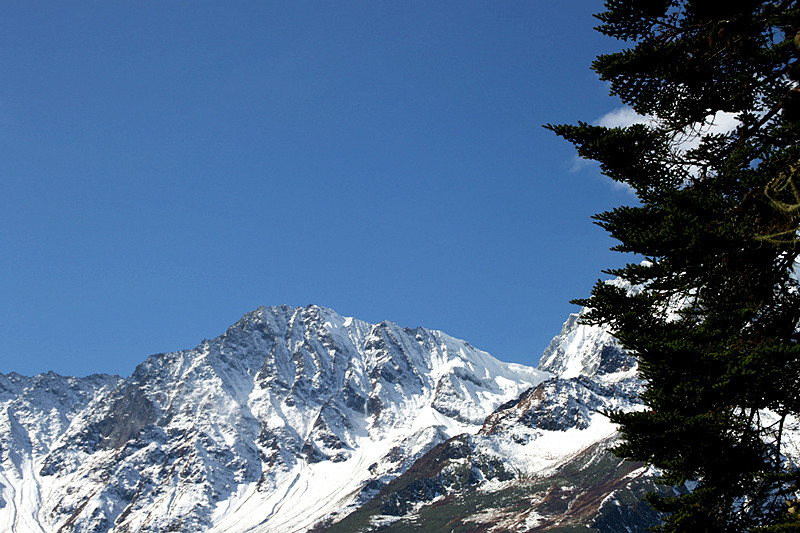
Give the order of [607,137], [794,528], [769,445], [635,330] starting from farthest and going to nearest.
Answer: [607,137], [635,330], [769,445], [794,528]

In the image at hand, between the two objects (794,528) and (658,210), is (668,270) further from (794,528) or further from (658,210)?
(794,528)

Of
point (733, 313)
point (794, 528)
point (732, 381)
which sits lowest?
point (794, 528)

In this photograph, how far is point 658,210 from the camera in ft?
83.7

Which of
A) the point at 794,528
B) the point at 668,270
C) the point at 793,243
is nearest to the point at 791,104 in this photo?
the point at 793,243

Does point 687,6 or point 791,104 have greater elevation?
point 687,6

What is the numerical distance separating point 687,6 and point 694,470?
16013mm

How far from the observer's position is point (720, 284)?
23.5 meters

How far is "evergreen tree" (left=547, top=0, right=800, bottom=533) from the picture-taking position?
21891 mm

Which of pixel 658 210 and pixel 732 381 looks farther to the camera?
pixel 658 210

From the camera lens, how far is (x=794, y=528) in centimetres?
2039

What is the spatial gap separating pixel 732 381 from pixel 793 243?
4534 millimetres

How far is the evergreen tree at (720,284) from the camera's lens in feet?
71.8

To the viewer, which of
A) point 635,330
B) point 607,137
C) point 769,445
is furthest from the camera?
point 607,137

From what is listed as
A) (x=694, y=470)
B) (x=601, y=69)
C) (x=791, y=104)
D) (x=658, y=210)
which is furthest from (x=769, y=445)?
(x=601, y=69)
